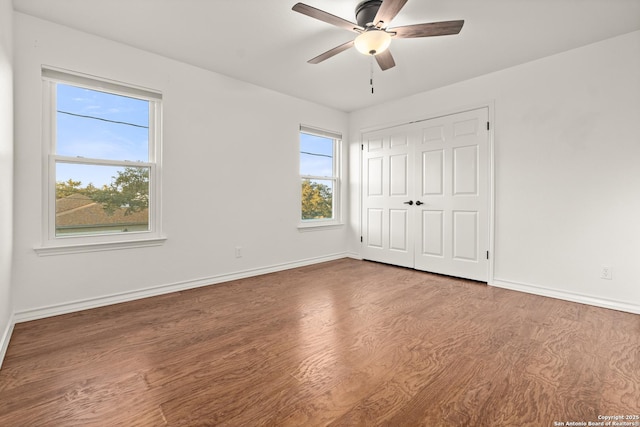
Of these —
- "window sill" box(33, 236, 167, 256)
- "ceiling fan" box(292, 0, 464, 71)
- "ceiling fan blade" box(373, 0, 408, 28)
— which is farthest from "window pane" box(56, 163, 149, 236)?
"ceiling fan blade" box(373, 0, 408, 28)

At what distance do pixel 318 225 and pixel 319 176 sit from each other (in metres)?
0.78

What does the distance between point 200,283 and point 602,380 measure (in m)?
3.42

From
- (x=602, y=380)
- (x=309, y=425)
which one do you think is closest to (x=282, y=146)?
(x=309, y=425)

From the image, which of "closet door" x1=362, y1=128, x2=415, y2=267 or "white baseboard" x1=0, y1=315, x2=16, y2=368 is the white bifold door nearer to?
"closet door" x1=362, y1=128, x2=415, y2=267

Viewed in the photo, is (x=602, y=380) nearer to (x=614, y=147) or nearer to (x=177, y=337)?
(x=614, y=147)

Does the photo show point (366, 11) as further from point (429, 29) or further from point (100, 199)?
point (100, 199)

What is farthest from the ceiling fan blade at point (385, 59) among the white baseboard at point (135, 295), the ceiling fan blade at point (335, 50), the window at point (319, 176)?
the white baseboard at point (135, 295)

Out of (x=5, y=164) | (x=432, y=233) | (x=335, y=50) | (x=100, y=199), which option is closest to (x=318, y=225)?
(x=432, y=233)

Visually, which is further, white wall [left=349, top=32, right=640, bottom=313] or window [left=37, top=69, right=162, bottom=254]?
white wall [left=349, top=32, right=640, bottom=313]

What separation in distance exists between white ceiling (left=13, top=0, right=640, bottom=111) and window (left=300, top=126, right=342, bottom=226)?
1190 millimetres

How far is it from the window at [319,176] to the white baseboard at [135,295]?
35.4 inches

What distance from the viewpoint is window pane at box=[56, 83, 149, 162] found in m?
2.68

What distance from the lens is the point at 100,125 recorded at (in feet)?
9.36

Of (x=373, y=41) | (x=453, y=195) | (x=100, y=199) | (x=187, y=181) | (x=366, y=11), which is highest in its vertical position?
(x=366, y=11)
